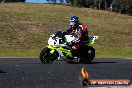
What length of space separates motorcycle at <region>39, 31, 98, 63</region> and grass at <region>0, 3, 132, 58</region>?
953 cm

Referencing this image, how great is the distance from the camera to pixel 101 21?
49.2 meters

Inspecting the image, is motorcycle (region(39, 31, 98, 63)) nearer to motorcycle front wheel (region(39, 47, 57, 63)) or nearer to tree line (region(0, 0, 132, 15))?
motorcycle front wheel (region(39, 47, 57, 63))

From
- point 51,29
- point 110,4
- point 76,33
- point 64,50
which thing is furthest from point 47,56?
point 110,4

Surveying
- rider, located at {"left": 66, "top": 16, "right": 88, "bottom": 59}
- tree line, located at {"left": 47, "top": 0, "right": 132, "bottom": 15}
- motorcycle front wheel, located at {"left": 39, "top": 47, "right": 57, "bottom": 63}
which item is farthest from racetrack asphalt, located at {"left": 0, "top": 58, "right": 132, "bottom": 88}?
tree line, located at {"left": 47, "top": 0, "right": 132, "bottom": 15}

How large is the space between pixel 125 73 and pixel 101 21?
3684 cm

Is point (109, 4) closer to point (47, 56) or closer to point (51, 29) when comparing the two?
point (51, 29)

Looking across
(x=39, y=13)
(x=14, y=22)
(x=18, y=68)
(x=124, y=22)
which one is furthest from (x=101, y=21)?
(x=18, y=68)

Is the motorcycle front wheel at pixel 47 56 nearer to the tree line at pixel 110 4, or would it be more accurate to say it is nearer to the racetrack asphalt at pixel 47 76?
the racetrack asphalt at pixel 47 76

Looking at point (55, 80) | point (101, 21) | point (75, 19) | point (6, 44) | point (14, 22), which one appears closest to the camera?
point (55, 80)

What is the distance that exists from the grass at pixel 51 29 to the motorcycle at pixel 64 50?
31.3 ft

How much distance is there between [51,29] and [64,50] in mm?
22685

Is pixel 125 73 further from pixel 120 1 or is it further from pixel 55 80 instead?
pixel 120 1

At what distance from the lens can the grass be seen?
31.5 m

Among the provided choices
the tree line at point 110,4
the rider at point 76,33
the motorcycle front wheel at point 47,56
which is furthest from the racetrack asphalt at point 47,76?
the tree line at point 110,4
